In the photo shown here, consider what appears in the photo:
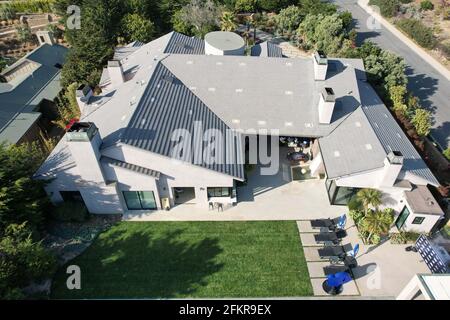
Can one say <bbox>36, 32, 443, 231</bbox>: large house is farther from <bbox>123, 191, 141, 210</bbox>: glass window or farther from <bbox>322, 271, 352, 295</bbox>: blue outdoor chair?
<bbox>322, 271, 352, 295</bbox>: blue outdoor chair

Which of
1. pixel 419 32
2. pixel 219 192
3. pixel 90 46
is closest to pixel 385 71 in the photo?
pixel 419 32

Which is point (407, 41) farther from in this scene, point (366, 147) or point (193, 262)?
point (193, 262)

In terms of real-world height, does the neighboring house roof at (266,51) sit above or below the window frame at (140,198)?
above

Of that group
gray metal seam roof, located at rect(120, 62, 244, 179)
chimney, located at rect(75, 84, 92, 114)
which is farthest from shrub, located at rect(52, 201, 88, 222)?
chimney, located at rect(75, 84, 92, 114)

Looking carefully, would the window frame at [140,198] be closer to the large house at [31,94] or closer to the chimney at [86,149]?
the chimney at [86,149]

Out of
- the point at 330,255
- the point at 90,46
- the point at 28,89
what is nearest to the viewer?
the point at 330,255

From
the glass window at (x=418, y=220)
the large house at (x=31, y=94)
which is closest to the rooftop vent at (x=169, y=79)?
the large house at (x=31, y=94)
